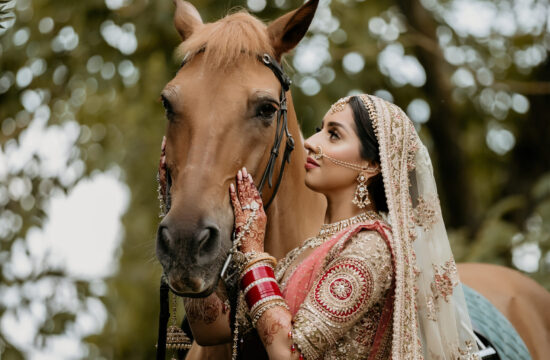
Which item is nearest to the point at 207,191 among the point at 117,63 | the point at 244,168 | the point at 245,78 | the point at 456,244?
the point at 244,168

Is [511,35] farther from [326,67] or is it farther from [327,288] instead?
[327,288]

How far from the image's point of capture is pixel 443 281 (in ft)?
7.92

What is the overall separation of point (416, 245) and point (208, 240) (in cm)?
75

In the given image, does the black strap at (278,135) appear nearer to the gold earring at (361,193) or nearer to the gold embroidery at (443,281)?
the gold earring at (361,193)

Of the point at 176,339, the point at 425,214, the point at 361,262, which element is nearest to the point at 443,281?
the point at 425,214

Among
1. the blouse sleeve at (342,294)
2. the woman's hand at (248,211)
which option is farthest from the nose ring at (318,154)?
the blouse sleeve at (342,294)

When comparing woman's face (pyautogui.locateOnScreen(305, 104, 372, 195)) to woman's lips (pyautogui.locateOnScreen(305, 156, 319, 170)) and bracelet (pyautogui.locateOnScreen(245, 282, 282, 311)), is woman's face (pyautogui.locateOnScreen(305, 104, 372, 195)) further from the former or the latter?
bracelet (pyautogui.locateOnScreen(245, 282, 282, 311))

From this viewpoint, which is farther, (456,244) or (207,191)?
(456,244)

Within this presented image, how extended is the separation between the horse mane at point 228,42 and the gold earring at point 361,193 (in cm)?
61

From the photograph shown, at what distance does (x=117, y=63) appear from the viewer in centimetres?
575

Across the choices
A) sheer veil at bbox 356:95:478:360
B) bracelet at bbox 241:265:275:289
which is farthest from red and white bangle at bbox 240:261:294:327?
sheer veil at bbox 356:95:478:360

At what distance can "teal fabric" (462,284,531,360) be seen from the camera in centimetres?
357

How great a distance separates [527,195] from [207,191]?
533 centimetres

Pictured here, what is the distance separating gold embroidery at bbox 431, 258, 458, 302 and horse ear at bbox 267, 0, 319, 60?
102 cm
